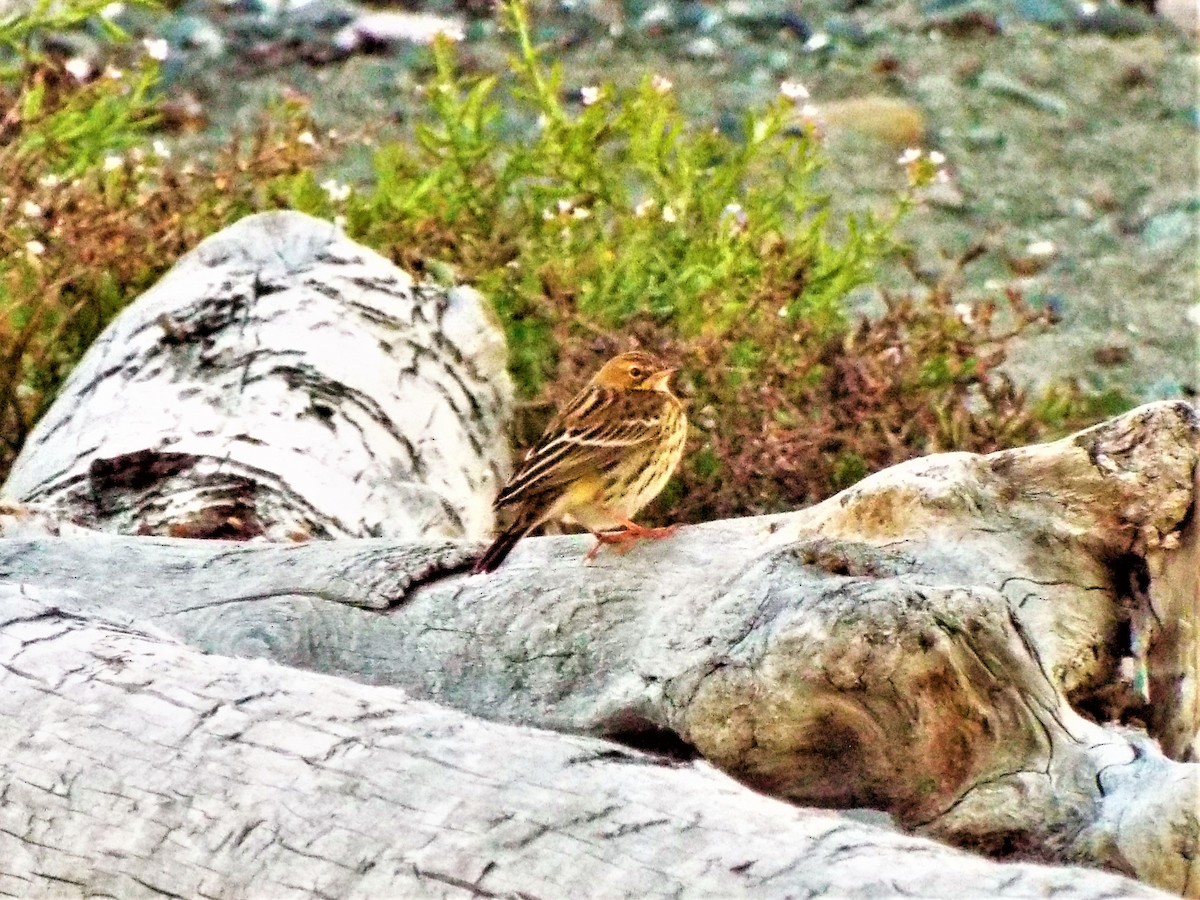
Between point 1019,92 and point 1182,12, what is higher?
point 1182,12

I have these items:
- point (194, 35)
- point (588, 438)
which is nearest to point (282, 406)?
point (588, 438)

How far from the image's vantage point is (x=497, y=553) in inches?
168

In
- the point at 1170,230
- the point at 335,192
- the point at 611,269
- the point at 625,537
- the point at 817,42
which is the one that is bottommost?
the point at 1170,230

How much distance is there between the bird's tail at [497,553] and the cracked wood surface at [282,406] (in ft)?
3.03

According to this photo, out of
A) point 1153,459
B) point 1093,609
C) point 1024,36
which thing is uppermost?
point 1153,459

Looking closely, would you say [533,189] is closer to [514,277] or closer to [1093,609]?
[514,277]

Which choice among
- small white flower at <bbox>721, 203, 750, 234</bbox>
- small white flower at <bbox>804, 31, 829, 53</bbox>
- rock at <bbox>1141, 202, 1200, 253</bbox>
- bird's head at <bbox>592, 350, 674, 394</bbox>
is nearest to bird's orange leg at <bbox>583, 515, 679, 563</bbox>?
bird's head at <bbox>592, 350, 674, 394</bbox>

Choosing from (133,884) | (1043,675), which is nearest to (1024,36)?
(1043,675)

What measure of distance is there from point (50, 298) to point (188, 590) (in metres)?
2.18

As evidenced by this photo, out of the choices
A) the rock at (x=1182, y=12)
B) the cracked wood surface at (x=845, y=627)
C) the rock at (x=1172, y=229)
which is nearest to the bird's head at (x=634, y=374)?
the cracked wood surface at (x=845, y=627)

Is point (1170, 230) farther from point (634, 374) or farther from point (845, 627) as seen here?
point (845, 627)

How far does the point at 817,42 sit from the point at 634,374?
272 inches

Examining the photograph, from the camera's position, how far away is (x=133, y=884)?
3100 mm

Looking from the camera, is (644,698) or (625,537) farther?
(625,537)
